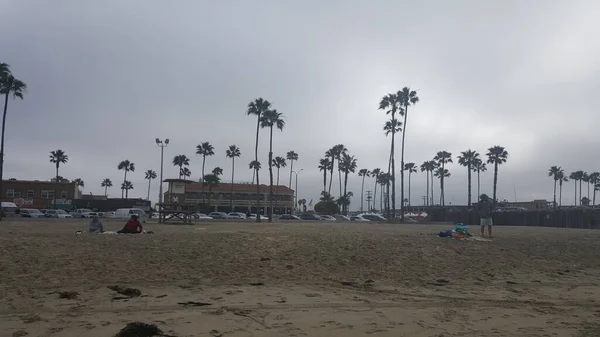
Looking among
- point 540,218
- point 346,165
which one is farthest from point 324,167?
point 540,218

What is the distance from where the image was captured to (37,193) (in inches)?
3059

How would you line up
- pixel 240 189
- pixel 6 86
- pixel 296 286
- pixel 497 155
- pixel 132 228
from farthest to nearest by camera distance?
1. pixel 240 189
2. pixel 497 155
3. pixel 6 86
4. pixel 132 228
5. pixel 296 286

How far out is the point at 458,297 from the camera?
9.95 m

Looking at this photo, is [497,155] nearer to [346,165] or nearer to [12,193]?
[346,165]

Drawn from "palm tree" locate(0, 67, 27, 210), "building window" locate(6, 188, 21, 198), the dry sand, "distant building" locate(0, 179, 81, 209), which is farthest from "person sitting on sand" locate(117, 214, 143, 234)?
"building window" locate(6, 188, 21, 198)

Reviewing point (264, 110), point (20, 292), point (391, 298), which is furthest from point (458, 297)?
point (264, 110)

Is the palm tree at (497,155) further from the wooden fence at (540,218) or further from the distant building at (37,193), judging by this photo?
the distant building at (37,193)

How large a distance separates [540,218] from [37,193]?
7528cm

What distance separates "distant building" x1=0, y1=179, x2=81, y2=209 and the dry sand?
7070 cm

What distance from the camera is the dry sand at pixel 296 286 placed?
7.25m

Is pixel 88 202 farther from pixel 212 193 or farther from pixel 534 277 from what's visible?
pixel 534 277

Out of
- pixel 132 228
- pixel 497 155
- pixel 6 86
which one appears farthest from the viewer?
pixel 497 155

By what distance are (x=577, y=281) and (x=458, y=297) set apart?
5.02m

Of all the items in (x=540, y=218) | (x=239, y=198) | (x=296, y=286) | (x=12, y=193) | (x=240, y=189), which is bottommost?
(x=296, y=286)
